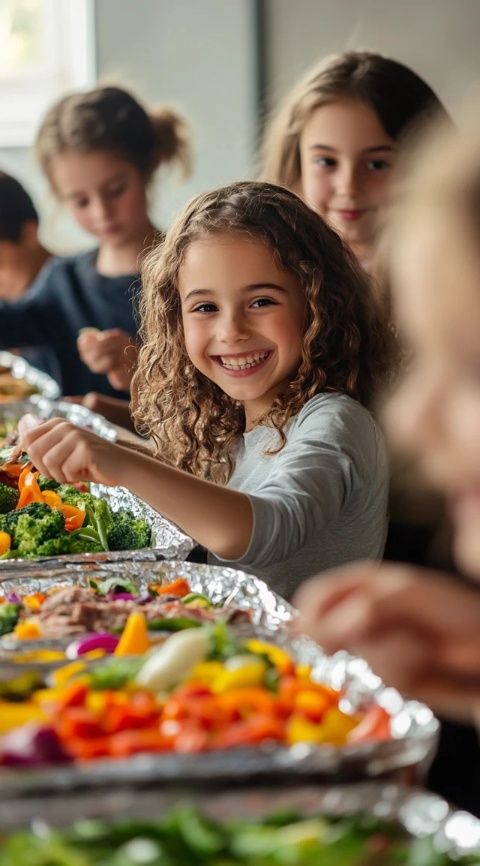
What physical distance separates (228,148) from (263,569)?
483 centimetres

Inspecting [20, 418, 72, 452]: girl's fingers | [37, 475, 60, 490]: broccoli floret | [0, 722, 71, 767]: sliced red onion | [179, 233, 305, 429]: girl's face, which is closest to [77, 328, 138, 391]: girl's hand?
[37, 475, 60, 490]: broccoli floret

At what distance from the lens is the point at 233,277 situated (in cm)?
230

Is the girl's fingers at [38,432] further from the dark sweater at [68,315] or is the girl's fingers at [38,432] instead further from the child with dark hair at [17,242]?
the child with dark hair at [17,242]

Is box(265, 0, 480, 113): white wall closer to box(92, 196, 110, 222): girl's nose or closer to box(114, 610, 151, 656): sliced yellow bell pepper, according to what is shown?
box(92, 196, 110, 222): girl's nose

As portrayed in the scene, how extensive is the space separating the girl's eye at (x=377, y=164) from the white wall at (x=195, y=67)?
329cm

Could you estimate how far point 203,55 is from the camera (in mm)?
6602

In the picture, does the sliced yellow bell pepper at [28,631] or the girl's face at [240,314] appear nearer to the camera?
the sliced yellow bell pepper at [28,631]

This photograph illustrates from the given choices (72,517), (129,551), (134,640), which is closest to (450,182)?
(134,640)

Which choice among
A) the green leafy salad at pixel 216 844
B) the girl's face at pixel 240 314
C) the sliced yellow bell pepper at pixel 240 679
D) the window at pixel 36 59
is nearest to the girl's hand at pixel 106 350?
the girl's face at pixel 240 314

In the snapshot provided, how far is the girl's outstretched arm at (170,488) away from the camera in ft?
6.40

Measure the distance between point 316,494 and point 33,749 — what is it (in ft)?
3.25

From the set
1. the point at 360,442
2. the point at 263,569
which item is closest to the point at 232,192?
the point at 360,442

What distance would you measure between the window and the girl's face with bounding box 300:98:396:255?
150 inches

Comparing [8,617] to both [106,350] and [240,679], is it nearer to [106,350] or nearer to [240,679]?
[240,679]
